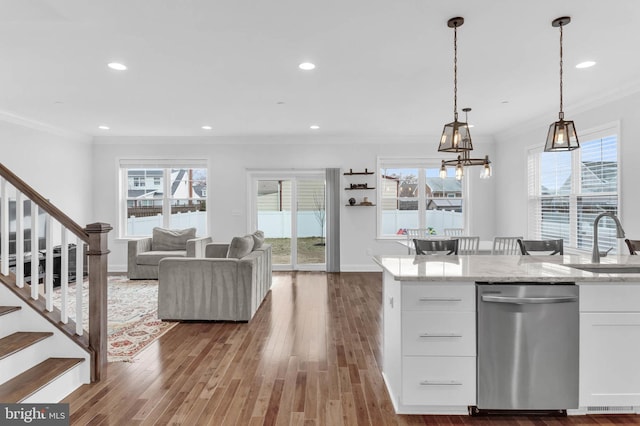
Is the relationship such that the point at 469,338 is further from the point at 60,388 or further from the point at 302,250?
the point at 302,250

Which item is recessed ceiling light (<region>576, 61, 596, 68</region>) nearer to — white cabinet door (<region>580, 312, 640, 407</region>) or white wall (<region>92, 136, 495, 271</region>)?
white cabinet door (<region>580, 312, 640, 407</region>)

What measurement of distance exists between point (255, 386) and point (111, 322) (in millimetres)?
2341

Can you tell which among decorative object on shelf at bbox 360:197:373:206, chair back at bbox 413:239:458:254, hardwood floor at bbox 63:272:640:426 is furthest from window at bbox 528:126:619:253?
hardwood floor at bbox 63:272:640:426

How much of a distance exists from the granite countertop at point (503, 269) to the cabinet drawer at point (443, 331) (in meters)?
0.23

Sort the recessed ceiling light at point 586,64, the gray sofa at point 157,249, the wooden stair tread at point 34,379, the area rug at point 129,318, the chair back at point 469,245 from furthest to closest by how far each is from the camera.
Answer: the gray sofa at point 157,249 → the chair back at point 469,245 → the recessed ceiling light at point 586,64 → the area rug at point 129,318 → the wooden stair tread at point 34,379

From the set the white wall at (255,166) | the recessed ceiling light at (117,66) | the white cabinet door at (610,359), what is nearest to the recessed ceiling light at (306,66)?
the recessed ceiling light at (117,66)

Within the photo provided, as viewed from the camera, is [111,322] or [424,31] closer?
[424,31]

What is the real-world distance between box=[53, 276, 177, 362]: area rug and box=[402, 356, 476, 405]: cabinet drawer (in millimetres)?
2331

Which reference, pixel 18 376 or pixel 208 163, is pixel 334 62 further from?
pixel 208 163

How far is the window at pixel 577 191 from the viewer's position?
459 cm

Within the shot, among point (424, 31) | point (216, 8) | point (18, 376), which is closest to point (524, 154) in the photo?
point (424, 31)

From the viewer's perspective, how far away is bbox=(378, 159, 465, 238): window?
24.6ft

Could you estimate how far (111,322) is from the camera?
13.5ft

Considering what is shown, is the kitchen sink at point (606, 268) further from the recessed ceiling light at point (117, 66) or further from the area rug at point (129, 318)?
the recessed ceiling light at point (117, 66)
